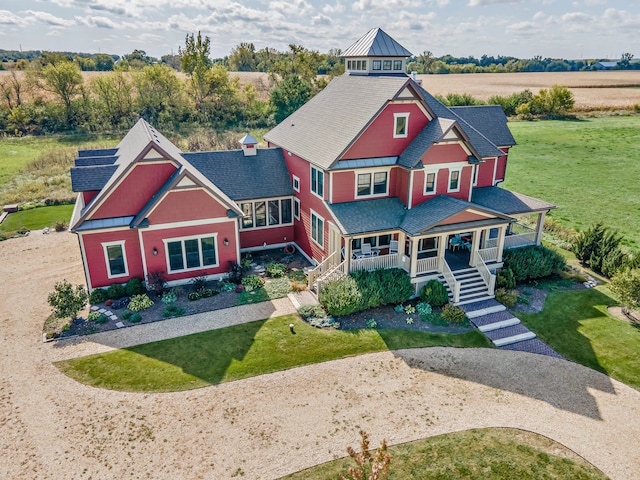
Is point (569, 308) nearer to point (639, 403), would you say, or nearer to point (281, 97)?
point (639, 403)

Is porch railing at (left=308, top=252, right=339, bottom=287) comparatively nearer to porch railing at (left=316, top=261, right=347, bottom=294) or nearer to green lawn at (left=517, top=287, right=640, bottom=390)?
porch railing at (left=316, top=261, right=347, bottom=294)

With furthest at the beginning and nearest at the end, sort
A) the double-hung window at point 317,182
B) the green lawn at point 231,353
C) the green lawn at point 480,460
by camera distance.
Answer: the double-hung window at point 317,182
the green lawn at point 231,353
the green lawn at point 480,460

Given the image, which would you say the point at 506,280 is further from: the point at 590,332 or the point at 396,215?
the point at 396,215

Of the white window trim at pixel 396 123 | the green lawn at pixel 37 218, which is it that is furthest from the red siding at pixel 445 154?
the green lawn at pixel 37 218

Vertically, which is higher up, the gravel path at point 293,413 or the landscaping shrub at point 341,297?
the landscaping shrub at point 341,297

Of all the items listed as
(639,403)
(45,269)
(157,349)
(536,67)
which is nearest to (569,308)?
(639,403)

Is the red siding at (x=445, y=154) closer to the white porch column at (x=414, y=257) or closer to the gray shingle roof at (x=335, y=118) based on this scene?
the gray shingle roof at (x=335, y=118)

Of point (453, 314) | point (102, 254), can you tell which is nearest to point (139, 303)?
point (102, 254)
